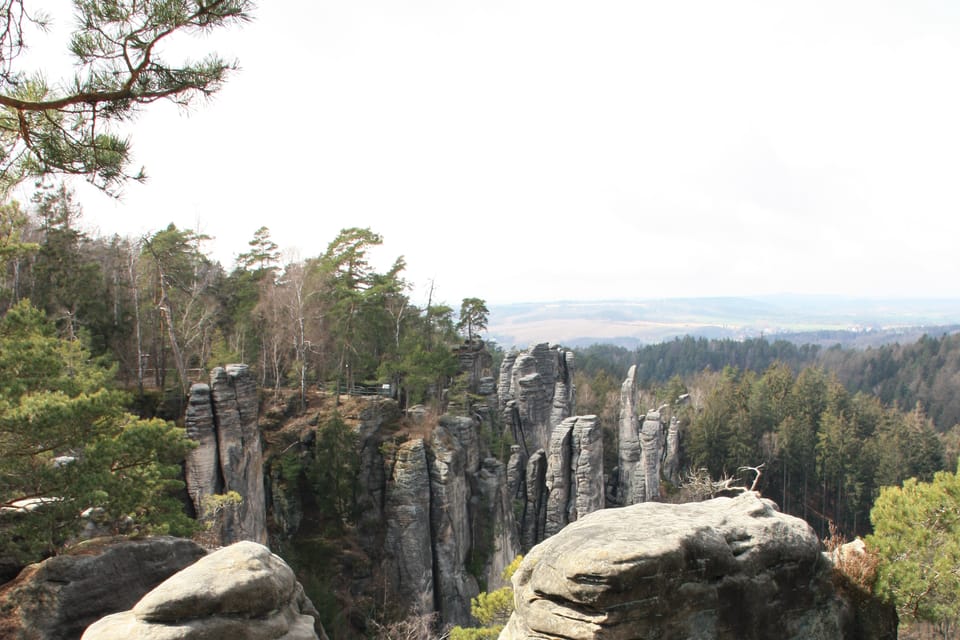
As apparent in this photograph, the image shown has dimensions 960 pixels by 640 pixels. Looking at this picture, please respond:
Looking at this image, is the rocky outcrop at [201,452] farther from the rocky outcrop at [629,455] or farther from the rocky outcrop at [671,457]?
the rocky outcrop at [671,457]

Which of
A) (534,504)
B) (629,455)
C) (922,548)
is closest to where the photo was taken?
(922,548)

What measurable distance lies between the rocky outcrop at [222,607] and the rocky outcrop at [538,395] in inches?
1270

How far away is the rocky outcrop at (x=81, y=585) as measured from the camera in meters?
8.88

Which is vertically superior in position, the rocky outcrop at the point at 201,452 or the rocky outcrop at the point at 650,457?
the rocky outcrop at the point at 201,452

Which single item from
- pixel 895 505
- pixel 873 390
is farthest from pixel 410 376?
pixel 873 390

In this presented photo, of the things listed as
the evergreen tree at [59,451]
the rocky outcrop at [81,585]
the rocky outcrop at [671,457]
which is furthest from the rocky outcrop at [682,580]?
the rocky outcrop at [671,457]

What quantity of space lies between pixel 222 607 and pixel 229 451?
13424mm

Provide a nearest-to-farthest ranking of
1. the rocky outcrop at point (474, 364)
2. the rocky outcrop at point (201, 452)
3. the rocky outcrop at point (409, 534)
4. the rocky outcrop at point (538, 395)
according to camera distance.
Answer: the rocky outcrop at point (201, 452) → the rocky outcrop at point (409, 534) → the rocky outcrop at point (474, 364) → the rocky outcrop at point (538, 395)

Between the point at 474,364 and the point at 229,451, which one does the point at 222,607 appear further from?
the point at 474,364

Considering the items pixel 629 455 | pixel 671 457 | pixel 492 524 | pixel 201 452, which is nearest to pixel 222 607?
pixel 201 452

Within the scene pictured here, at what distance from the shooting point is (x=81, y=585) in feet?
30.5

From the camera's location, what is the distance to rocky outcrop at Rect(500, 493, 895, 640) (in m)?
7.29

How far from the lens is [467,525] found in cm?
2555

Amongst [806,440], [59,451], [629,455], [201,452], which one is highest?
[59,451]
